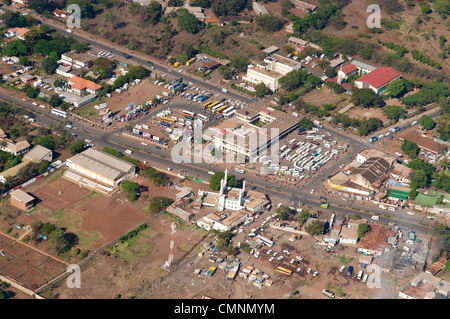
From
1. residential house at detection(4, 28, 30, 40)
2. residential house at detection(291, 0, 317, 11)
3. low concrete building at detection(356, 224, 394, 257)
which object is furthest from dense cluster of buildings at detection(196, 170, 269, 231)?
Answer: residential house at detection(291, 0, 317, 11)

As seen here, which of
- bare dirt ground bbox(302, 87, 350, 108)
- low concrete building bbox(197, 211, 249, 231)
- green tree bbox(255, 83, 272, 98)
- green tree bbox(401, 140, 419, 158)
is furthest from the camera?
green tree bbox(255, 83, 272, 98)

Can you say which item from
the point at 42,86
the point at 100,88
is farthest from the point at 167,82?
the point at 42,86

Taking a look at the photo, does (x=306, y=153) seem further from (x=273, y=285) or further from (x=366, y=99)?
(x=273, y=285)

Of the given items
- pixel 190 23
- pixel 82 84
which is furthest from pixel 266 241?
pixel 190 23

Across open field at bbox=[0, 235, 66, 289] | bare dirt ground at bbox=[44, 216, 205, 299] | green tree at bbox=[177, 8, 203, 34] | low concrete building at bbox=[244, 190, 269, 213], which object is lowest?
open field at bbox=[0, 235, 66, 289]

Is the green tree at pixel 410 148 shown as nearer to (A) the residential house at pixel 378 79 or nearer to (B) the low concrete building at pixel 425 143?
(B) the low concrete building at pixel 425 143

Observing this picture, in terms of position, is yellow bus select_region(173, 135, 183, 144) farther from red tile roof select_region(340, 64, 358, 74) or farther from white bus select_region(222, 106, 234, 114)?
red tile roof select_region(340, 64, 358, 74)
